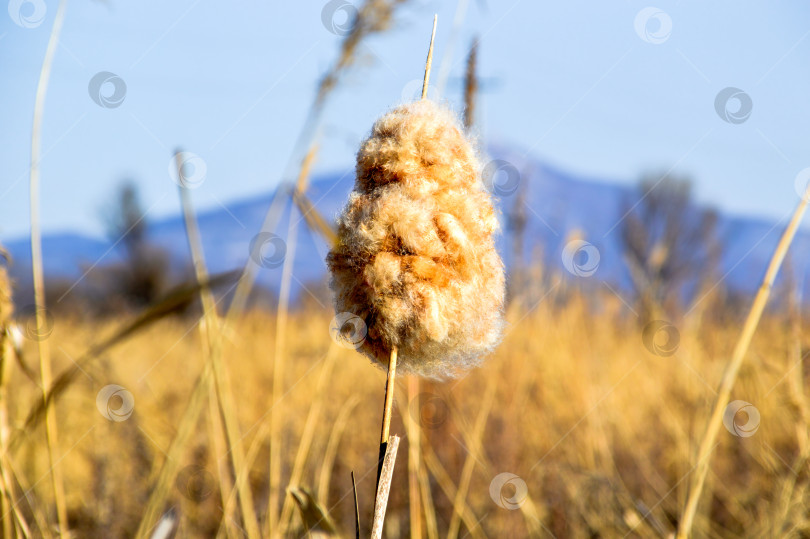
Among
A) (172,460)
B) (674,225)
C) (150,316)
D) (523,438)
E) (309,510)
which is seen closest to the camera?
(309,510)

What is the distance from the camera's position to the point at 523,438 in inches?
122

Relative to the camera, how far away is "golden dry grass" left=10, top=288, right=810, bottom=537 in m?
2.46

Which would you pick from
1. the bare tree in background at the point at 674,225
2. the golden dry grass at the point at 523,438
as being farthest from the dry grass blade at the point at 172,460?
the bare tree in background at the point at 674,225

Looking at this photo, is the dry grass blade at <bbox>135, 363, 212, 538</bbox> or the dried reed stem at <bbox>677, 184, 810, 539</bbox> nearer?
the dried reed stem at <bbox>677, 184, 810, 539</bbox>

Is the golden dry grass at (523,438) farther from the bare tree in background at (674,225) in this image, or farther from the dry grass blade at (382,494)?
the bare tree in background at (674,225)

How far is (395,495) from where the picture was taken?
2.97 m

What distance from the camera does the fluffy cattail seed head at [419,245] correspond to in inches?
26.4

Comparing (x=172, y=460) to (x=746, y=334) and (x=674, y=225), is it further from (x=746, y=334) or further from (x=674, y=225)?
(x=674, y=225)

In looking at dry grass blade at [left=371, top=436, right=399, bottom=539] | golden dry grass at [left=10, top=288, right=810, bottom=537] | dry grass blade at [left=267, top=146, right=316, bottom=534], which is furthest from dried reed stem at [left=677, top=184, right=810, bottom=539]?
golden dry grass at [left=10, top=288, right=810, bottom=537]

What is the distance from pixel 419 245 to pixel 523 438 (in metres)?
2.63

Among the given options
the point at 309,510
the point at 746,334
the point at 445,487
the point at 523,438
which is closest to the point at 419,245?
the point at 309,510

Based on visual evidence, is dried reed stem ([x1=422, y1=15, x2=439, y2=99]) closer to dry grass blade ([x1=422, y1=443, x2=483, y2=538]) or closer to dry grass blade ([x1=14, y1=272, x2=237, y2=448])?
dry grass blade ([x1=14, y1=272, x2=237, y2=448])

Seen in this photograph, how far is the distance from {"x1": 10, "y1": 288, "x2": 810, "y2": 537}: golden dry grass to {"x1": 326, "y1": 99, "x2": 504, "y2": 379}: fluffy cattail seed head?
1.53m

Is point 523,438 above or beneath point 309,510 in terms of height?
beneath
